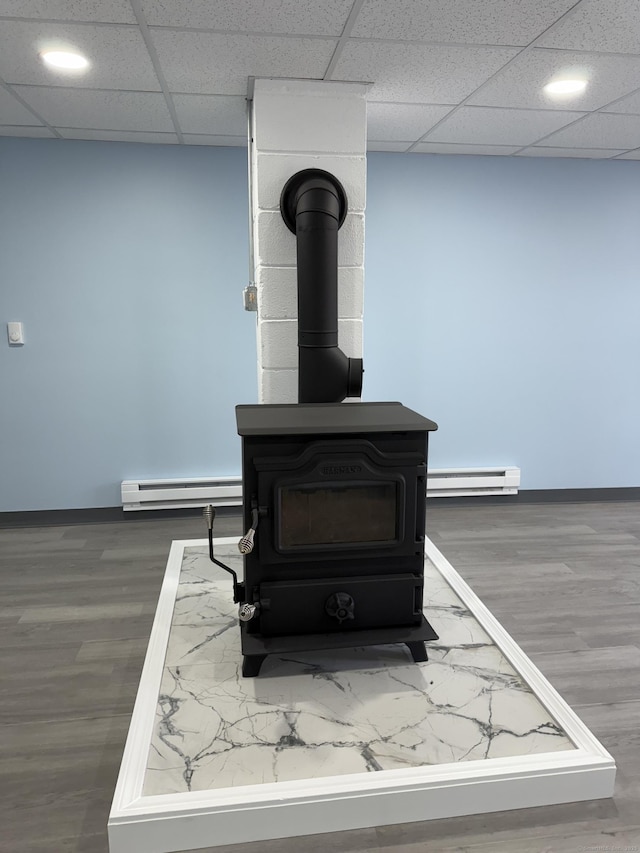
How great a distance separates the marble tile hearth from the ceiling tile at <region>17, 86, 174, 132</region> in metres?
2.17

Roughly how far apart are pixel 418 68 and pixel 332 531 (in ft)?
5.66

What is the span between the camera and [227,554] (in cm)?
278

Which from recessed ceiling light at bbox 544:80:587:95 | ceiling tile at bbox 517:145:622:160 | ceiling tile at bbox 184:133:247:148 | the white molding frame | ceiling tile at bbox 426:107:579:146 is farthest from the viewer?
ceiling tile at bbox 517:145:622:160

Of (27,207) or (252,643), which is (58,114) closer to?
(27,207)

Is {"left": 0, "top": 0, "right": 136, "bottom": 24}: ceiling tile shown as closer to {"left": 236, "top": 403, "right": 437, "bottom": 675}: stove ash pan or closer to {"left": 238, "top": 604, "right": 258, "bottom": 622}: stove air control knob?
{"left": 236, "top": 403, "right": 437, "bottom": 675}: stove ash pan

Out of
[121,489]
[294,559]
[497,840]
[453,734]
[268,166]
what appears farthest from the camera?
[121,489]

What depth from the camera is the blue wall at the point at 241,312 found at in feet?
10.6

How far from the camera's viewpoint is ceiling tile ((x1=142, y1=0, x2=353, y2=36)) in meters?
1.75

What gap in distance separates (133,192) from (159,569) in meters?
2.02

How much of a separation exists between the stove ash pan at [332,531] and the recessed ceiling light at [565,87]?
1.54 meters

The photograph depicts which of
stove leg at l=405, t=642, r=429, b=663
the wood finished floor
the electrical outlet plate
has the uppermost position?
the electrical outlet plate

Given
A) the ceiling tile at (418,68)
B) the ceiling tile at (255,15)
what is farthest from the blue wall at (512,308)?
the ceiling tile at (255,15)

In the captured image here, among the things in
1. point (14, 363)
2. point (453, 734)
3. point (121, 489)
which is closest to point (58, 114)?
point (14, 363)

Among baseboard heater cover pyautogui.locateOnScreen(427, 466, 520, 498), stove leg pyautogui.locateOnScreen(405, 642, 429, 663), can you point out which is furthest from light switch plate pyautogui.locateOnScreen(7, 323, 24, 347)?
stove leg pyautogui.locateOnScreen(405, 642, 429, 663)
